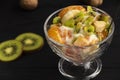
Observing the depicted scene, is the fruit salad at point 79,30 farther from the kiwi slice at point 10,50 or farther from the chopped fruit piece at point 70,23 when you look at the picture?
the kiwi slice at point 10,50

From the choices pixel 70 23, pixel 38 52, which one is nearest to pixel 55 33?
pixel 70 23

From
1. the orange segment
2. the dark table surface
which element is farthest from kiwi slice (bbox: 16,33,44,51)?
the orange segment

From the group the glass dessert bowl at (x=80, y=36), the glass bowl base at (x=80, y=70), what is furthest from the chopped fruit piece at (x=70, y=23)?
the glass bowl base at (x=80, y=70)

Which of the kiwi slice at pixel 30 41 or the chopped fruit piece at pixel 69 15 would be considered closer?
the chopped fruit piece at pixel 69 15

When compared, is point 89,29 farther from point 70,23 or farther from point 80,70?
point 80,70

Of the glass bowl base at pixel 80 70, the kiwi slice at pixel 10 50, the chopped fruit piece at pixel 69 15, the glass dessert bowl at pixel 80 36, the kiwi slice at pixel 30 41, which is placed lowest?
the glass bowl base at pixel 80 70

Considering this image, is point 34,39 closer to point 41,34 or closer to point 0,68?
point 41,34
